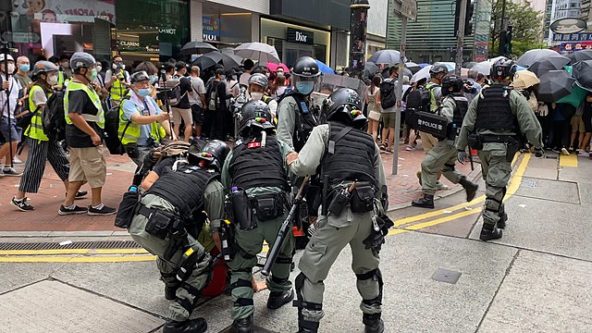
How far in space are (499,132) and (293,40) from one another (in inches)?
792

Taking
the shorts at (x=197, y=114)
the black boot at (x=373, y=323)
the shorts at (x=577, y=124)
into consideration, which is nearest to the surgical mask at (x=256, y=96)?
the black boot at (x=373, y=323)

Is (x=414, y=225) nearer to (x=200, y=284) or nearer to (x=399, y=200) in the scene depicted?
(x=399, y=200)

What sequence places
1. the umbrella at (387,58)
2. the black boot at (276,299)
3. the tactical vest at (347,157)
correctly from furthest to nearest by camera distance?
the umbrella at (387,58)
the black boot at (276,299)
the tactical vest at (347,157)

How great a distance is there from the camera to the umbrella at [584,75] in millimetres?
10367

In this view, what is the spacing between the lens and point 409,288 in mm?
4277

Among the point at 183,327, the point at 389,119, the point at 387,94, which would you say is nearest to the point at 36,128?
the point at 183,327

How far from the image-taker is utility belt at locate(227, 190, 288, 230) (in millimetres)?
3338

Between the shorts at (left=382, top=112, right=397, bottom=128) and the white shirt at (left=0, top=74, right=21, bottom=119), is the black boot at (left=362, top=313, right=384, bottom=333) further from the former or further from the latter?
the shorts at (left=382, top=112, right=397, bottom=128)

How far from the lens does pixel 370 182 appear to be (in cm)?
336

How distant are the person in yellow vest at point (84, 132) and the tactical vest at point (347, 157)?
3.46 m

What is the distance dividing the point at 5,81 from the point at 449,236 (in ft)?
23.5

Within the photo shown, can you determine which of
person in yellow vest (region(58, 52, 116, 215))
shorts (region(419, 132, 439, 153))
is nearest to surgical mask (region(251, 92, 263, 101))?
person in yellow vest (region(58, 52, 116, 215))

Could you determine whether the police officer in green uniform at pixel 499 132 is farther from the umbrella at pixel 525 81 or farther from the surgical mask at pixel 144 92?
the umbrella at pixel 525 81

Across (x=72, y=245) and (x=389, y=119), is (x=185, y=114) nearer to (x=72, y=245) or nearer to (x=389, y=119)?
(x=389, y=119)
